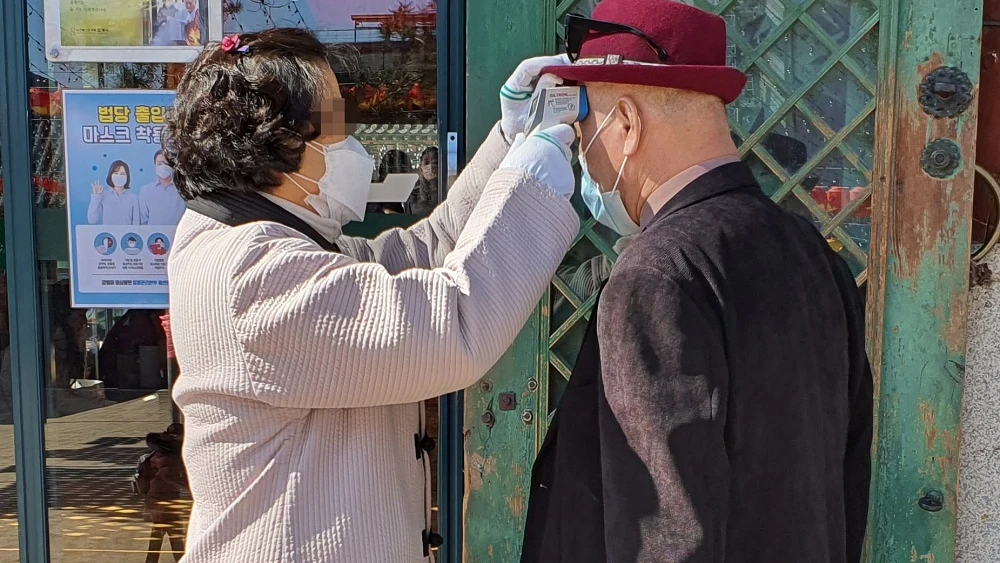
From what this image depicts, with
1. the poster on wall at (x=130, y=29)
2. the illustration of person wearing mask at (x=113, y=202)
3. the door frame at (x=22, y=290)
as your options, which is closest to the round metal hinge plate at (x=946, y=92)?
the poster on wall at (x=130, y=29)

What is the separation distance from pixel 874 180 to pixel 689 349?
1.21 metres

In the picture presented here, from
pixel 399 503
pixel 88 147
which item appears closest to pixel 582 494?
pixel 399 503

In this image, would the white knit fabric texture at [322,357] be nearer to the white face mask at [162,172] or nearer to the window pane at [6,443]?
the white face mask at [162,172]

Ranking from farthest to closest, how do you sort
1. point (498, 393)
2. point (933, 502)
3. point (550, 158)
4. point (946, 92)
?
point (498, 393)
point (933, 502)
point (946, 92)
point (550, 158)

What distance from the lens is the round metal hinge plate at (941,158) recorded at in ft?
7.08

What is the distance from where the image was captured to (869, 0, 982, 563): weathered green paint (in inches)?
84.7

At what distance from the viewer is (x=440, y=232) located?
2.09 meters

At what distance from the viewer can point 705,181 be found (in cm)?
149

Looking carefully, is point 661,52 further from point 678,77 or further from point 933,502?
point 933,502

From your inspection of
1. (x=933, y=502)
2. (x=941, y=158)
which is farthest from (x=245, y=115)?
(x=933, y=502)

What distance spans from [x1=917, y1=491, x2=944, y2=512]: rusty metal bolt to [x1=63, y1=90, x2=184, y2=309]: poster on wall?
2.33 metres

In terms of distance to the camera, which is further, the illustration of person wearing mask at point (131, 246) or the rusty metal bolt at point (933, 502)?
the illustration of person wearing mask at point (131, 246)

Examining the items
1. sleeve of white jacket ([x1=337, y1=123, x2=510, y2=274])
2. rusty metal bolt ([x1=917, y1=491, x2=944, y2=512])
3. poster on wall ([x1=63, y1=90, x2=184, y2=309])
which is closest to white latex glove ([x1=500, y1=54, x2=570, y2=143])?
sleeve of white jacket ([x1=337, y1=123, x2=510, y2=274])

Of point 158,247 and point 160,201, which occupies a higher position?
point 160,201
